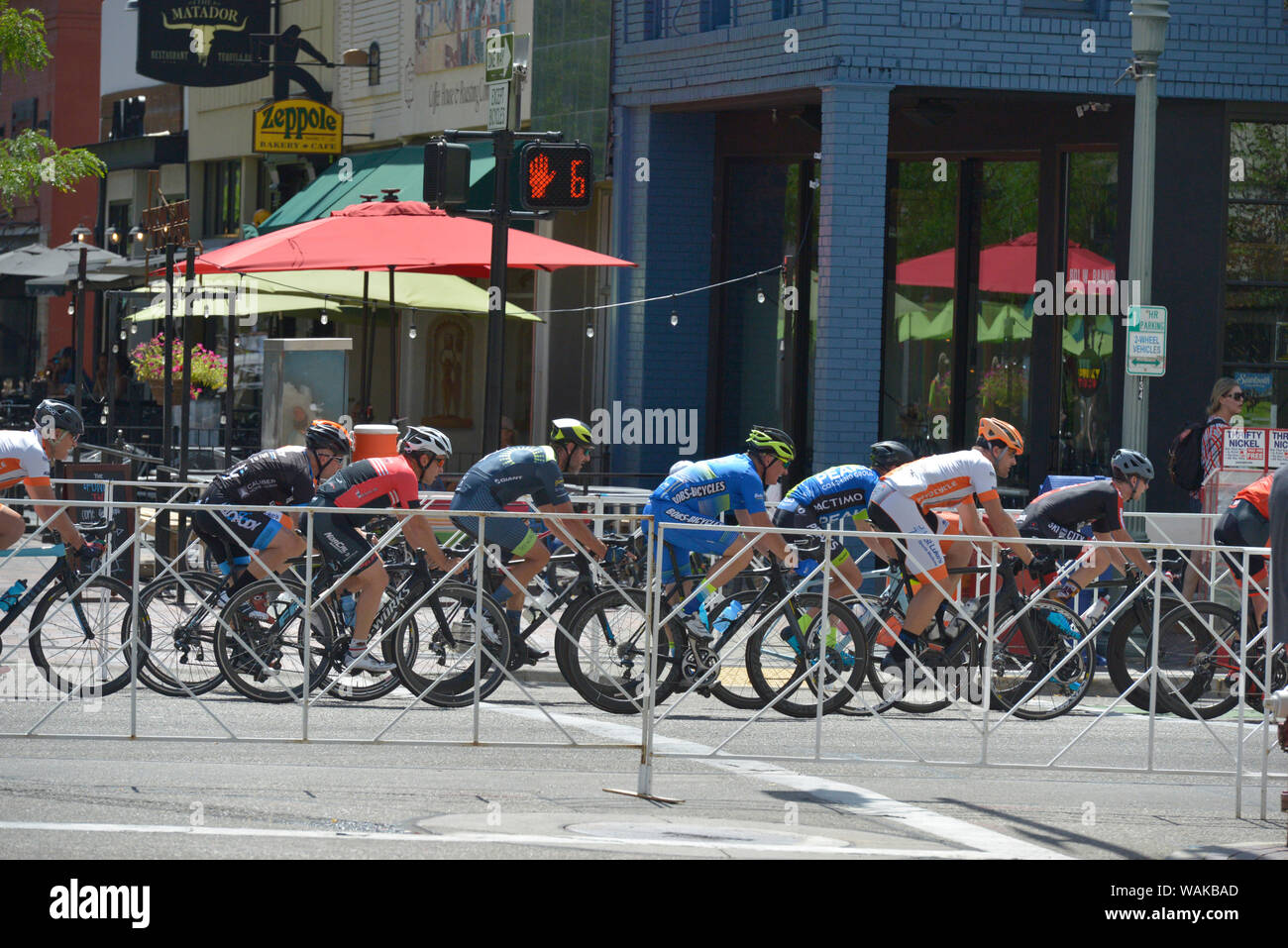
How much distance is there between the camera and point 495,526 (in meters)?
11.0

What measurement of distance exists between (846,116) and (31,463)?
845 centimetres

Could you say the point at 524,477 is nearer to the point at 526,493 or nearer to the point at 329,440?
the point at 526,493

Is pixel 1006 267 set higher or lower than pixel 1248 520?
higher

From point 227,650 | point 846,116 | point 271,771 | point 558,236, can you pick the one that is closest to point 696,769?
point 271,771

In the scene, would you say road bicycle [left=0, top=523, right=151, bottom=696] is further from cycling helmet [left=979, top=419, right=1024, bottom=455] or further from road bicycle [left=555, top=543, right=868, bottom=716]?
cycling helmet [left=979, top=419, right=1024, bottom=455]

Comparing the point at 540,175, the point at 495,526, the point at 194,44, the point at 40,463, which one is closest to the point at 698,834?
the point at 495,526

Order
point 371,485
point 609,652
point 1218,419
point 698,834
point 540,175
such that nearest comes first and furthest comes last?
point 698,834 < point 609,652 < point 371,485 < point 540,175 < point 1218,419

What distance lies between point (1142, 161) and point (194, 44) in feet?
64.6

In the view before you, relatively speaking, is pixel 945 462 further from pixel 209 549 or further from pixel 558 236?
pixel 558 236

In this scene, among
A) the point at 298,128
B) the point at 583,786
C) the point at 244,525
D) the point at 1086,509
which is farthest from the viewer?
the point at 298,128

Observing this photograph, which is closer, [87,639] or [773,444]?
[87,639]

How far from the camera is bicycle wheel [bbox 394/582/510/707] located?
1064 centimetres

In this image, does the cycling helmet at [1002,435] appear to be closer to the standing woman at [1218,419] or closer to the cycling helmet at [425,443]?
the standing woman at [1218,419]

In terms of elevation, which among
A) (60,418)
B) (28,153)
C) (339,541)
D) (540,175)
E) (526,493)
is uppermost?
(28,153)
